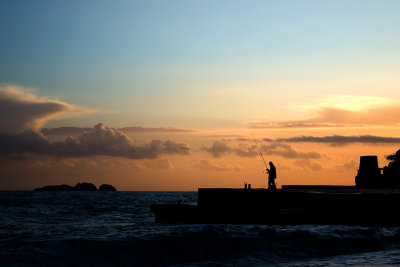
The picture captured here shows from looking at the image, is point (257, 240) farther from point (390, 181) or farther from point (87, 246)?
point (390, 181)

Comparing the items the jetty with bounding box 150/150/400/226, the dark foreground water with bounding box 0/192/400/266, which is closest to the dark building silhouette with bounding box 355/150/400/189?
the jetty with bounding box 150/150/400/226

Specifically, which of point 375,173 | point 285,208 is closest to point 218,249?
point 285,208

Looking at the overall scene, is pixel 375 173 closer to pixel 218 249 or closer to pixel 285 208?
pixel 285 208

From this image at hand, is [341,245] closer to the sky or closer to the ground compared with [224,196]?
closer to the ground

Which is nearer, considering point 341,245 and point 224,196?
point 341,245

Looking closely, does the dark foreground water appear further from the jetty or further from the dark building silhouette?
the dark building silhouette

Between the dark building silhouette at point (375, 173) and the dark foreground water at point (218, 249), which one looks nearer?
the dark foreground water at point (218, 249)

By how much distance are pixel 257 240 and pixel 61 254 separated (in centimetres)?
539

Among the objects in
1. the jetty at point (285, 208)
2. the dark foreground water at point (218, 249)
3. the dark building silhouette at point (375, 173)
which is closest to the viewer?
the dark foreground water at point (218, 249)

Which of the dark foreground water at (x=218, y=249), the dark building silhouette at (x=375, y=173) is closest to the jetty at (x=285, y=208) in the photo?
the dark foreground water at (x=218, y=249)

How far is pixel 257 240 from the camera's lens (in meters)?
12.8

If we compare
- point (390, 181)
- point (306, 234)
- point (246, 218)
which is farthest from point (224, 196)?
point (390, 181)

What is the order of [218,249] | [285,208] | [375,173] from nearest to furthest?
[218,249] < [285,208] < [375,173]

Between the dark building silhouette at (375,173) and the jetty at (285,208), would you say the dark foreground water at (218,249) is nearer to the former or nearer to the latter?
the jetty at (285,208)
